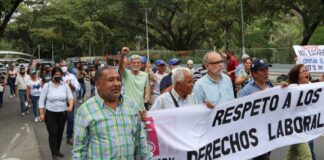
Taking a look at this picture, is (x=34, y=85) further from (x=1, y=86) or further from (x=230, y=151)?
(x=230, y=151)

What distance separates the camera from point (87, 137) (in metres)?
3.46

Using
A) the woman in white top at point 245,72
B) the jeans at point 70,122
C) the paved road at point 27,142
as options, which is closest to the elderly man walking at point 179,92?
the paved road at point 27,142

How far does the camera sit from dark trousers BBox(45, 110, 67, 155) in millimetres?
7711

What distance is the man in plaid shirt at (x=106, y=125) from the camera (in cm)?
340

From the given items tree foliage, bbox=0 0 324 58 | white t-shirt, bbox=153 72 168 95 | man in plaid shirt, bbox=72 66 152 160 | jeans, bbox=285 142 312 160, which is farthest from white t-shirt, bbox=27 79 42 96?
tree foliage, bbox=0 0 324 58

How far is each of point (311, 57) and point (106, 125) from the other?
9.37m

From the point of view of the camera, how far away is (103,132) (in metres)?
3.39

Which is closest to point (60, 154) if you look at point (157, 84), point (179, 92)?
point (157, 84)

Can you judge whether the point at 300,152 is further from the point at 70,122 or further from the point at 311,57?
the point at 311,57

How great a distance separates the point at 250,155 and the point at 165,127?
1.11 m

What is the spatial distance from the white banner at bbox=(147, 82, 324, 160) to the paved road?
1530 mm

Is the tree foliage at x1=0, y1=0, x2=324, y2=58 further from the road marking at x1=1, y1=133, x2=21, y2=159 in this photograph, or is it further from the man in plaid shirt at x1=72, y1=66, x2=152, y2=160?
the man in plaid shirt at x1=72, y1=66, x2=152, y2=160

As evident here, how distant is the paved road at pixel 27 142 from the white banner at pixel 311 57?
3.15 m

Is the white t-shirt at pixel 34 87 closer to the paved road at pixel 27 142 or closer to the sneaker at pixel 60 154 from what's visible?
the paved road at pixel 27 142
